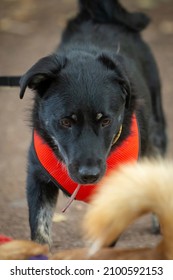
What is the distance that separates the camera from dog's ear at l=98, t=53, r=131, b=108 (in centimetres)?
455

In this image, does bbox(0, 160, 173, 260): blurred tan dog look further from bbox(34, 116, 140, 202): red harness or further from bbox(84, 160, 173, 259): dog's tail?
bbox(34, 116, 140, 202): red harness

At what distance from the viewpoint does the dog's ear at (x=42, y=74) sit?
4.33 meters

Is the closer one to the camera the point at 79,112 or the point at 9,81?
the point at 79,112

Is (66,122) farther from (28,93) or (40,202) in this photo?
(28,93)

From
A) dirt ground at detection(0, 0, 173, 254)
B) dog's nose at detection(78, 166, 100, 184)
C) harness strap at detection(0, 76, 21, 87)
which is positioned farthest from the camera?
dirt ground at detection(0, 0, 173, 254)

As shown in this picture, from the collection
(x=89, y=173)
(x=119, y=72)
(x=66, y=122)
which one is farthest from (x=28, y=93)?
(x=89, y=173)

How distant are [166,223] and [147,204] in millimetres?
120

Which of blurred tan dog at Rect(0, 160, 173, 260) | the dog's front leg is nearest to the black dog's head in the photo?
the dog's front leg

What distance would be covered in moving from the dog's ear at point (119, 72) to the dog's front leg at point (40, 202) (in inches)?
28.4

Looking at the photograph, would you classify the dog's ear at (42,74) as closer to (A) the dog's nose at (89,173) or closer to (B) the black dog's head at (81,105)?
(B) the black dog's head at (81,105)

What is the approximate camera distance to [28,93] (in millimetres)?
5863

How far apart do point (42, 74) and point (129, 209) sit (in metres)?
1.42

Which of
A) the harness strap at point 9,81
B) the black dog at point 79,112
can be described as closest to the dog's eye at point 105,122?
the black dog at point 79,112
